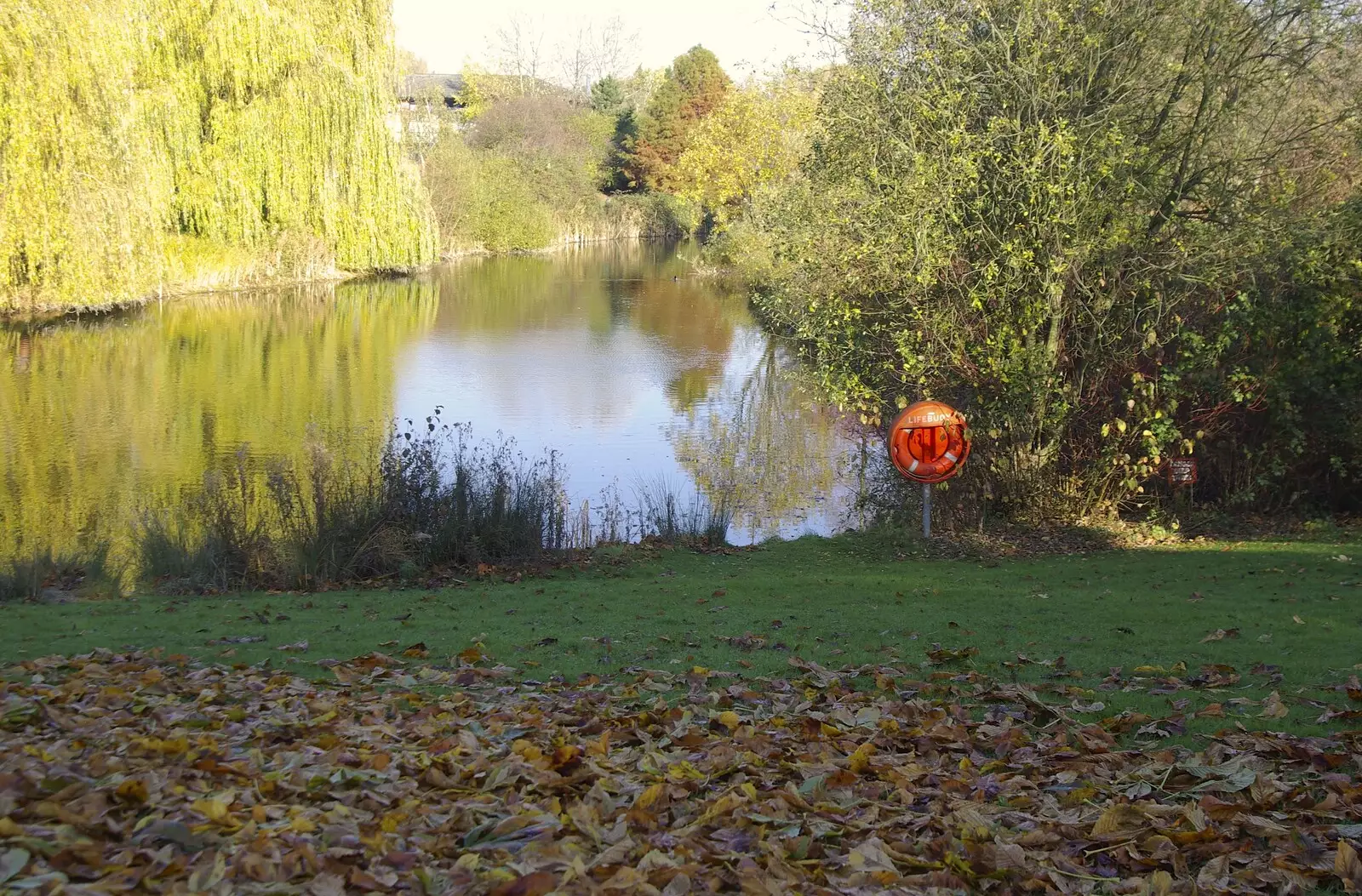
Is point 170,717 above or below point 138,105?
below

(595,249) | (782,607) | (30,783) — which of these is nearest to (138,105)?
(782,607)

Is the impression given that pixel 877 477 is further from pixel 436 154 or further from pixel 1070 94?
pixel 436 154

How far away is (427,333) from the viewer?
32.9 meters

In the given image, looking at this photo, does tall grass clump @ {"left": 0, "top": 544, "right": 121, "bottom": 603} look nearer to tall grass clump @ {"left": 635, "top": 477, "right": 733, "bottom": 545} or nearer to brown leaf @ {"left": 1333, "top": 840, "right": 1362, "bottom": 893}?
tall grass clump @ {"left": 635, "top": 477, "right": 733, "bottom": 545}

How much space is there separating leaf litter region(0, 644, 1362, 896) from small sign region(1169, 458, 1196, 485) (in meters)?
8.14

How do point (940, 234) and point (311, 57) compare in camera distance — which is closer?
point (940, 234)

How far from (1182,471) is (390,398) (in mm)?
15450

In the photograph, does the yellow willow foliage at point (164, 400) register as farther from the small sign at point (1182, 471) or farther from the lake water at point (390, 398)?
the small sign at point (1182, 471)

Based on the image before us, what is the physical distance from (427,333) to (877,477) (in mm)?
20254

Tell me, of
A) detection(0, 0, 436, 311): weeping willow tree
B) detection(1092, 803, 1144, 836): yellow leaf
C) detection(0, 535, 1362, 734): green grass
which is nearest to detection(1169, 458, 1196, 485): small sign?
detection(0, 535, 1362, 734): green grass

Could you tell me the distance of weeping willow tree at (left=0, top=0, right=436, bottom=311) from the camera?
80.5 feet

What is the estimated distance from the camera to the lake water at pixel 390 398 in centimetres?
1648

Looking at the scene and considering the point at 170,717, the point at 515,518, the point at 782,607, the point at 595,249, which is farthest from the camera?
the point at 595,249

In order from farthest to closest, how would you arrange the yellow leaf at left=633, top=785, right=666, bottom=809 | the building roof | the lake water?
the building roof < the lake water < the yellow leaf at left=633, top=785, right=666, bottom=809
